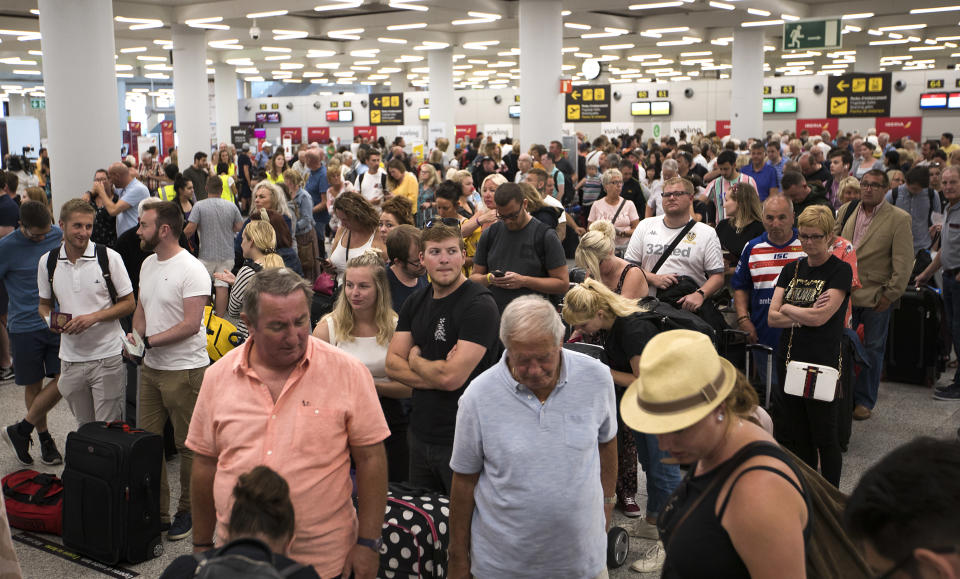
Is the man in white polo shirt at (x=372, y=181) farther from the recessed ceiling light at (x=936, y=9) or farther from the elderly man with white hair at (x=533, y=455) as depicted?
the recessed ceiling light at (x=936, y=9)

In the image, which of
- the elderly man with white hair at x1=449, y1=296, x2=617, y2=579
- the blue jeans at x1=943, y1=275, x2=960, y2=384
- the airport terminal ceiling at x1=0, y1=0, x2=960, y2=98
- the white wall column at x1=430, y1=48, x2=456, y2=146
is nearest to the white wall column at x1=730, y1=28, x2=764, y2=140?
the airport terminal ceiling at x1=0, y1=0, x2=960, y2=98

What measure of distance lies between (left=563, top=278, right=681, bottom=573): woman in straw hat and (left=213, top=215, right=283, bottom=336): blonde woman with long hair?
2633mm

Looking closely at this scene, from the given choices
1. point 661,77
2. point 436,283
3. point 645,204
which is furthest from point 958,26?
point 436,283

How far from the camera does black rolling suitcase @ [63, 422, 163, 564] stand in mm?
4539

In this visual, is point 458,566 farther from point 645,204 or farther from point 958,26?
point 958,26

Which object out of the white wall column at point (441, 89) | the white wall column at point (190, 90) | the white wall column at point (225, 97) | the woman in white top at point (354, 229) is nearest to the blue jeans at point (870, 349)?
the woman in white top at point (354, 229)

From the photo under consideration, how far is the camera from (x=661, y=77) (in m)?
48.7

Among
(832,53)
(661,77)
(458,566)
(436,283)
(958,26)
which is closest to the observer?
(458,566)

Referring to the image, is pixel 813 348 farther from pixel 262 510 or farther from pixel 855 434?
pixel 262 510

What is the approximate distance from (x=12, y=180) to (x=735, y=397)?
9049 mm

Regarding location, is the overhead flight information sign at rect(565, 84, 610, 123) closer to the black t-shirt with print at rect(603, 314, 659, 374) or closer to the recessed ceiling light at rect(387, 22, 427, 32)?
the recessed ceiling light at rect(387, 22, 427, 32)

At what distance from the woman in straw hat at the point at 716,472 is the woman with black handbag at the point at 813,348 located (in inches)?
104

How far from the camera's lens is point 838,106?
23.0 meters

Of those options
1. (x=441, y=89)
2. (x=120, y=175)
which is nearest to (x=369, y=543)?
(x=120, y=175)
